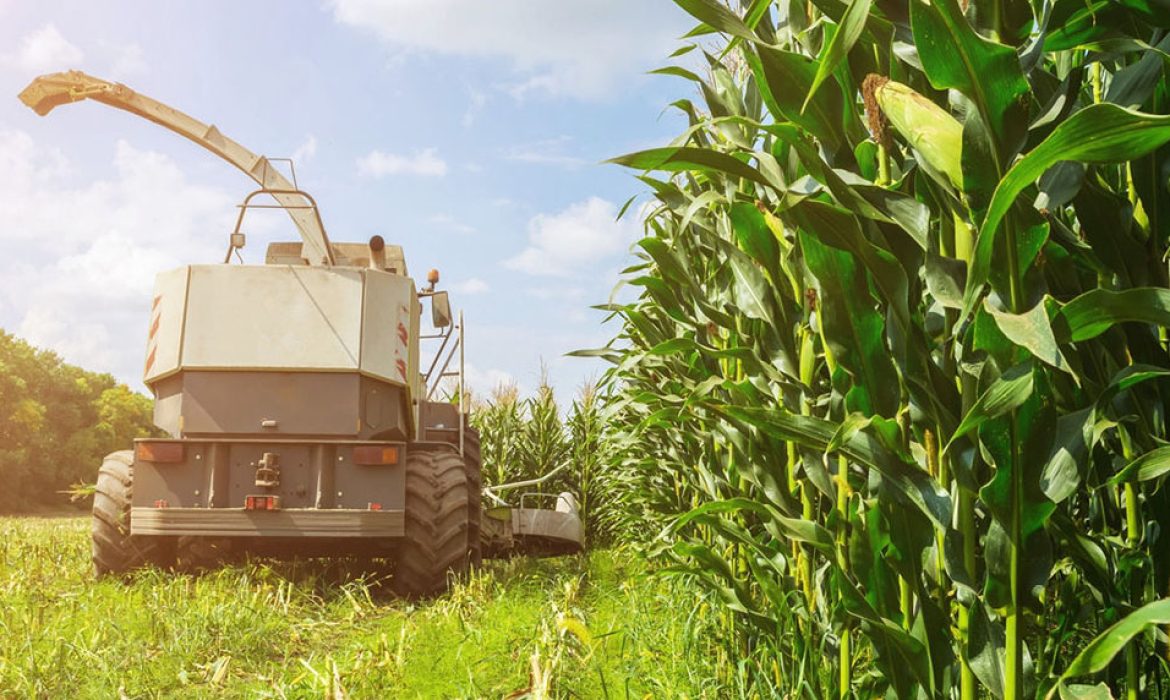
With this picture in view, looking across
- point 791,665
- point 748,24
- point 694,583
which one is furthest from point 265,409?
point 748,24

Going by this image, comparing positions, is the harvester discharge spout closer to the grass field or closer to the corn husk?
the grass field

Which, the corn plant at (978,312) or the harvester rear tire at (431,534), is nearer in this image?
the corn plant at (978,312)

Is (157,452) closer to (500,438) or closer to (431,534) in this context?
(431,534)

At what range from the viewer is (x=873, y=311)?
1891mm

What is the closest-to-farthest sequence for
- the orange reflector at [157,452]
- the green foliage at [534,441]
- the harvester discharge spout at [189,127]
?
the orange reflector at [157,452] < the harvester discharge spout at [189,127] < the green foliage at [534,441]

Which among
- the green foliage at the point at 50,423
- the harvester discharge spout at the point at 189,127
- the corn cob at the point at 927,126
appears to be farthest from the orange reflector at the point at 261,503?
the green foliage at the point at 50,423

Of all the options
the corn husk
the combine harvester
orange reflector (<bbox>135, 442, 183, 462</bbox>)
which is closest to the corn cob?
the corn husk

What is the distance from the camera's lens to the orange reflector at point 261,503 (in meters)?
6.51

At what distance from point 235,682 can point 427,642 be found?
101cm

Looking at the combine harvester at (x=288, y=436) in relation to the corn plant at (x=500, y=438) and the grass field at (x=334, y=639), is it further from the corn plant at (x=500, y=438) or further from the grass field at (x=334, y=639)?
the corn plant at (x=500, y=438)

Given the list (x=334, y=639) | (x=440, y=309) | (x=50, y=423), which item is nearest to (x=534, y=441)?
(x=440, y=309)

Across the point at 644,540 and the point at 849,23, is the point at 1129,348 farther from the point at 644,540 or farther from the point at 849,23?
the point at 644,540

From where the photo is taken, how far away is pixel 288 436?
23.1 ft

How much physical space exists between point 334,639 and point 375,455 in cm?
155
